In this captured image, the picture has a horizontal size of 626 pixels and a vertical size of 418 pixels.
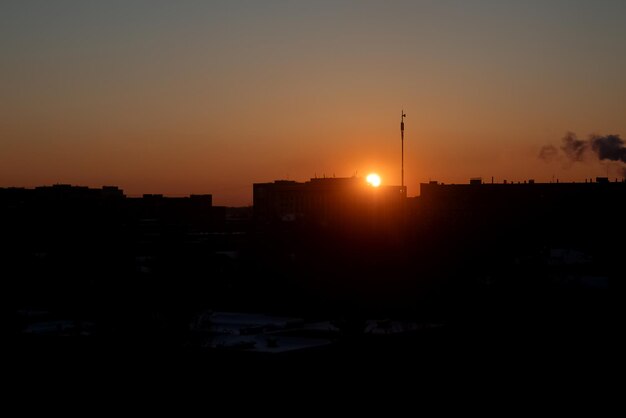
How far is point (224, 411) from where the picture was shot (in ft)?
76.6

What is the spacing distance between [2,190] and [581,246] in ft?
247

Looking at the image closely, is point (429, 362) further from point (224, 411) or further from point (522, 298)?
point (522, 298)

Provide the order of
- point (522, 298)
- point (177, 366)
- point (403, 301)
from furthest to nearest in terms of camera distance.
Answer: point (403, 301) → point (522, 298) → point (177, 366)

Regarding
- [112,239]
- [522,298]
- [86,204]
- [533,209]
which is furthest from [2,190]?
[522,298]

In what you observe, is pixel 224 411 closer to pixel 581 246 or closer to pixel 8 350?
pixel 8 350

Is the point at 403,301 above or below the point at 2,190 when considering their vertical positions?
below

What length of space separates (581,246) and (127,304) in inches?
1673

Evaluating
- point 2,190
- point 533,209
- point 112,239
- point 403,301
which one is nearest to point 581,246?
point 533,209

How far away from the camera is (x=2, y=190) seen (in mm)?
120938

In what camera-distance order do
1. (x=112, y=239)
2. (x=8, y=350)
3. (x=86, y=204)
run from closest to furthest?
(x=8, y=350)
(x=112, y=239)
(x=86, y=204)

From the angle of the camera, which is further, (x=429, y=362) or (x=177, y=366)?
(x=177, y=366)

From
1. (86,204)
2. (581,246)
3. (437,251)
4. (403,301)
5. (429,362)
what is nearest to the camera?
(429,362)

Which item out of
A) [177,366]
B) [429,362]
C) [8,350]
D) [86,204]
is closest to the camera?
[429,362]

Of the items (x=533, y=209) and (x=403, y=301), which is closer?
(x=403, y=301)
